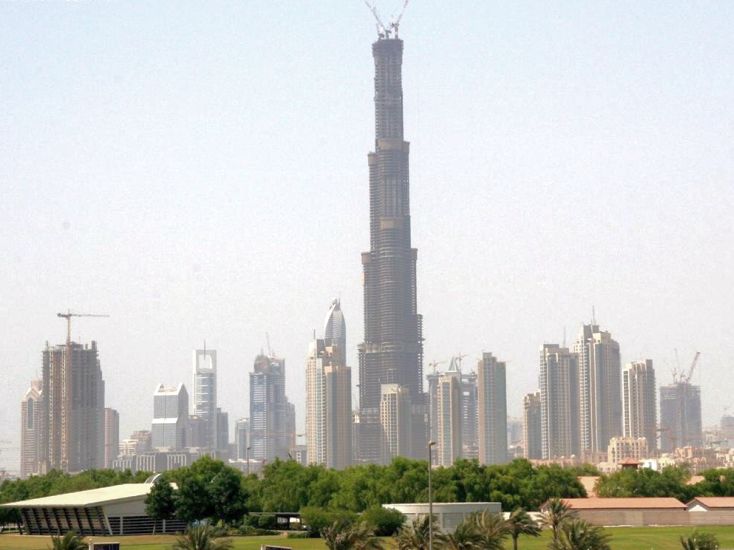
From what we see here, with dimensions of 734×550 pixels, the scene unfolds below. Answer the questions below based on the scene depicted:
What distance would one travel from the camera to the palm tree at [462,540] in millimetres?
76956

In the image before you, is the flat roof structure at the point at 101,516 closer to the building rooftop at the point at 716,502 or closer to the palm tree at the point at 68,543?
the building rooftop at the point at 716,502

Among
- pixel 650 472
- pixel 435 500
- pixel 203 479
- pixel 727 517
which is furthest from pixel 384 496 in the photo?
pixel 650 472

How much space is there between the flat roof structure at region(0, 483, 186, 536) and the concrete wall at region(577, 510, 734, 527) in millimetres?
38223

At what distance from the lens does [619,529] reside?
132875 mm

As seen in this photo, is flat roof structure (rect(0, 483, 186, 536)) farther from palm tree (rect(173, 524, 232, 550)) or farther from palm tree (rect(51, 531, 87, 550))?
palm tree (rect(173, 524, 232, 550))

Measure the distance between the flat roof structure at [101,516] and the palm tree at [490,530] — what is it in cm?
5380

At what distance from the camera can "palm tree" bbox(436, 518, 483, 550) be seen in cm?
7696

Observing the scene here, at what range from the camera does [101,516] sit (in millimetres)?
136750

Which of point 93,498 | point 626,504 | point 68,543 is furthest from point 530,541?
point 93,498

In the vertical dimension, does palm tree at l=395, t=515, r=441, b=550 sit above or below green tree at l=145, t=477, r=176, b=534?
below

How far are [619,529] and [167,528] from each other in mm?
39989

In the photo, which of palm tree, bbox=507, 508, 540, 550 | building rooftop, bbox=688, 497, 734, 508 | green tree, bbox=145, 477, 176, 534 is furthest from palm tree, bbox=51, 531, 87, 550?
building rooftop, bbox=688, 497, 734, 508

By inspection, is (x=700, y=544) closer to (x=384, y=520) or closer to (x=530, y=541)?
(x=530, y=541)

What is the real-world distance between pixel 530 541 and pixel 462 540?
1445 inches
